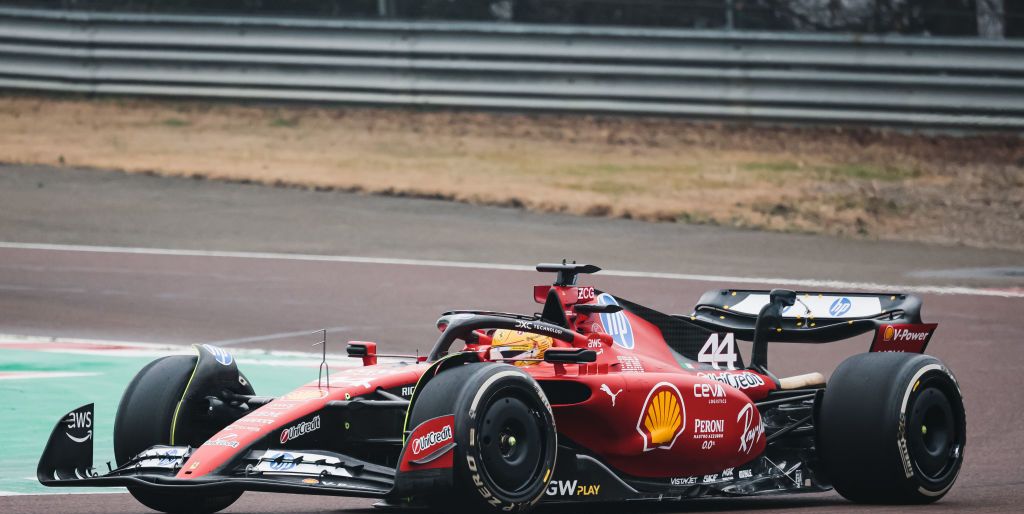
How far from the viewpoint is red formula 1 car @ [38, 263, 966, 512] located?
6.62 m

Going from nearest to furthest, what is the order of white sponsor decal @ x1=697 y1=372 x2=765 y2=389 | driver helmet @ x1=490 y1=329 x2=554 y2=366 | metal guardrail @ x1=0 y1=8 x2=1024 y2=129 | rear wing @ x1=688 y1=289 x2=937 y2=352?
driver helmet @ x1=490 y1=329 x2=554 y2=366
white sponsor decal @ x1=697 y1=372 x2=765 y2=389
rear wing @ x1=688 y1=289 x2=937 y2=352
metal guardrail @ x1=0 y1=8 x2=1024 y2=129

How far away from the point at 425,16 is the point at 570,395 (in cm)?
1664

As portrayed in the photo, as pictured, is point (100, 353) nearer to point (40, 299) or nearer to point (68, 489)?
point (40, 299)

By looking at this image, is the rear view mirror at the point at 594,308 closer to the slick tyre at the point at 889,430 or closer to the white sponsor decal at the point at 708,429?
the white sponsor decal at the point at 708,429

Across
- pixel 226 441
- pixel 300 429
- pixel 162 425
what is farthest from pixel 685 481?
pixel 162 425

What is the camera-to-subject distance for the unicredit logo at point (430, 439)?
256 inches

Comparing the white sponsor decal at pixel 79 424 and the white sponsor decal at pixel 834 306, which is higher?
the white sponsor decal at pixel 834 306

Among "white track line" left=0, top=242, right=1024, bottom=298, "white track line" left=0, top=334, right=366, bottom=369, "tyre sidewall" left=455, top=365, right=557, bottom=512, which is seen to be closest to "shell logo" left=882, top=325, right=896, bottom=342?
"tyre sidewall" left=455, top=365, right=557, bottom=512

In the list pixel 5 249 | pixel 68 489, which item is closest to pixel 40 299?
pixel 5 249

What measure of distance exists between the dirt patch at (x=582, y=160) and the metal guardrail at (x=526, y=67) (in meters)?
0.35

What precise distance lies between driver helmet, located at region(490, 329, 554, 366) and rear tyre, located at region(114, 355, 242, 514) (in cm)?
132

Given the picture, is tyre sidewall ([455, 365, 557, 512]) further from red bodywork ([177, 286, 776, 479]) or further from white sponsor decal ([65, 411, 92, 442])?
white sponsor decal ([65, 411, 92, 442])

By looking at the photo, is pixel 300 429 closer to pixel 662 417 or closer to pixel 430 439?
pixel 430 439

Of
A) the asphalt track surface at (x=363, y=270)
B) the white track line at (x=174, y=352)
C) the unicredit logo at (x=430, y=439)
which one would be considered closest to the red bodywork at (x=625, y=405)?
the unicredit logo at (x=430, y=439)
